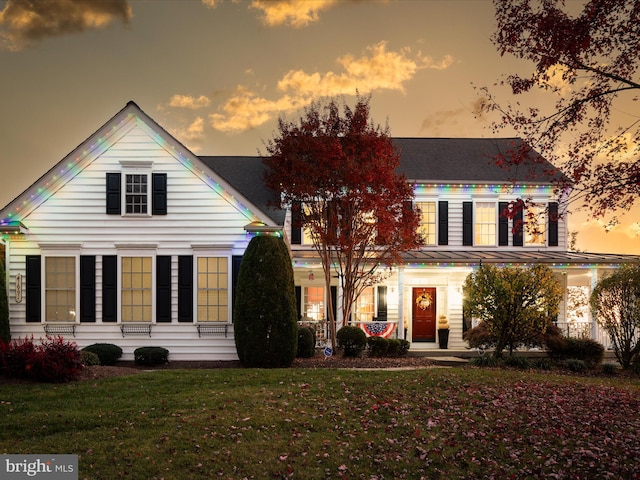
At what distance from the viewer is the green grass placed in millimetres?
8516

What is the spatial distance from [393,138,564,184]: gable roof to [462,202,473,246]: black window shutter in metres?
1.05

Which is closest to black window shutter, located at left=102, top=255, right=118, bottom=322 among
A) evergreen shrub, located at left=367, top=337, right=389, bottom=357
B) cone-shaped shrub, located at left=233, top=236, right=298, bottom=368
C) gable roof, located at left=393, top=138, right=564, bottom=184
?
cone-shaped shrub, located at left=233, top=236, right=298, bottom=368

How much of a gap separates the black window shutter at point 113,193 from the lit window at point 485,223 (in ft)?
46.4

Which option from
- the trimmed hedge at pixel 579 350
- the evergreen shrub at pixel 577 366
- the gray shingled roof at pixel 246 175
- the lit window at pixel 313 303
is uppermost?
the gray shingled roof at pixel 246 175

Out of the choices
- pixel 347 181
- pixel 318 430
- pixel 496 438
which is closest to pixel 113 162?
pixel 347 181

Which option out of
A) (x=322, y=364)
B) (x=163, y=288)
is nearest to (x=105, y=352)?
(x=163, y=288)

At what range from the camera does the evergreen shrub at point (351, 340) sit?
18500mm

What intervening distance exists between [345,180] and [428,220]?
8.21 meters

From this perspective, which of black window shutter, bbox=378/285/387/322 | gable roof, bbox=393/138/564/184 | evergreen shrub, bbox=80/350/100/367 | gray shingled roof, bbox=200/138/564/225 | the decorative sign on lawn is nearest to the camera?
evergreen shrub, bbox=80/350/100/367

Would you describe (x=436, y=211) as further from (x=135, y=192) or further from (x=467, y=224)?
(x=135, y=192)

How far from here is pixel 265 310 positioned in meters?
16.2

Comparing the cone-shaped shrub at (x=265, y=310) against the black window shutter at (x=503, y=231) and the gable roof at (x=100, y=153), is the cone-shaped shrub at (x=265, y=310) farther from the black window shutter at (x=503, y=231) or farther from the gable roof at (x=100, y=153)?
the black window shutter at (x=503, y=231)

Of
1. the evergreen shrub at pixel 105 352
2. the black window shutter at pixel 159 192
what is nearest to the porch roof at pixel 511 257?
the black window shutter at pixel 159 192

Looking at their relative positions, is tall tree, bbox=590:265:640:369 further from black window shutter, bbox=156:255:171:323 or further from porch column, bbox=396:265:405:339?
black window shutter, bbox=156:255:171:323
